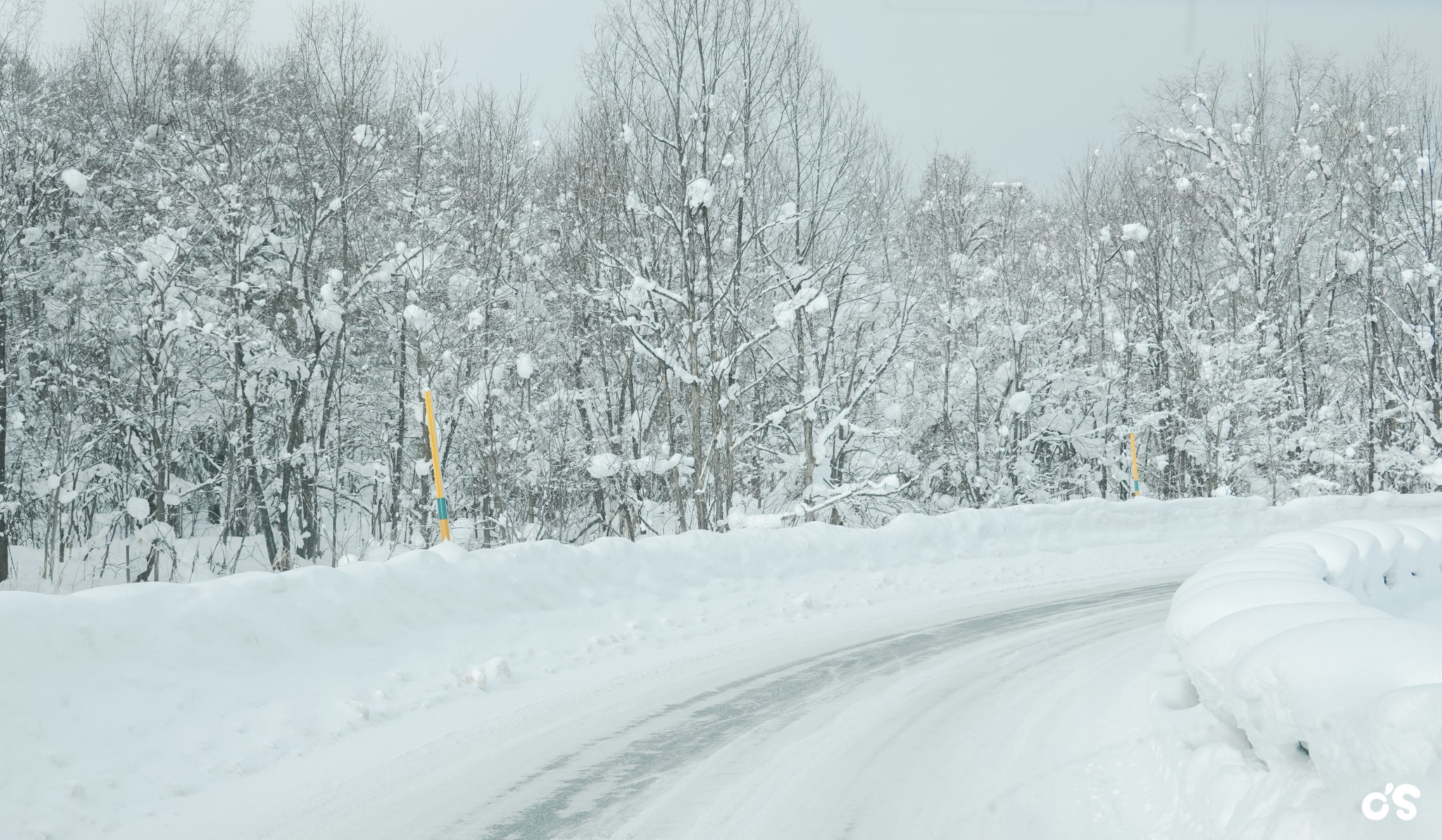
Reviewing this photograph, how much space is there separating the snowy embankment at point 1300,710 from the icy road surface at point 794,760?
40cm

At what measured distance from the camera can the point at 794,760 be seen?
523cm

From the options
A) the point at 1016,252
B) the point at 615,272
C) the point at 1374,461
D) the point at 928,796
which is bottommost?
the point at 928,796

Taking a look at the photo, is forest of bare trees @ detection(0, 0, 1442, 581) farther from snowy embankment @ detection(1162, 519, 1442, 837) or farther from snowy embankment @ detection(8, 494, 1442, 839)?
snowy embankment @ detection(1162, 519, 1442, 837)

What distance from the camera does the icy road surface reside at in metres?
4.33

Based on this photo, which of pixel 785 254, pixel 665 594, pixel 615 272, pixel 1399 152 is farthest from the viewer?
pixel 1399 152

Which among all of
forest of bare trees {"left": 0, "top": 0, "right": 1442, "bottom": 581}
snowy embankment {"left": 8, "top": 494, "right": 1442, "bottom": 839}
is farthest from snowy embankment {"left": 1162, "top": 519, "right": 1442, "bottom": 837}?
forest of bare trees {"left": 0, "top": 0, "right": 1442, "bottom": 581}

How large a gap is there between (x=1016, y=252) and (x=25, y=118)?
2473 centimetres

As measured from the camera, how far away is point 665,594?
10.1 meters

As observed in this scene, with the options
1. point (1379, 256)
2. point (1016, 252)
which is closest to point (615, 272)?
point (1016, 252)

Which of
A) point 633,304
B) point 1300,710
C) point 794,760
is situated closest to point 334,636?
point 794,760

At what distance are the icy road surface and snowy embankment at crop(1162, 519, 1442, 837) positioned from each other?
40 cm

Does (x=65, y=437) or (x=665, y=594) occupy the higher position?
(x=65, y=437)

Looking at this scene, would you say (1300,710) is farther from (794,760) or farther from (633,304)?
(633,304)

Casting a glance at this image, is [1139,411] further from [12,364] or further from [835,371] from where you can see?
[12,364]
